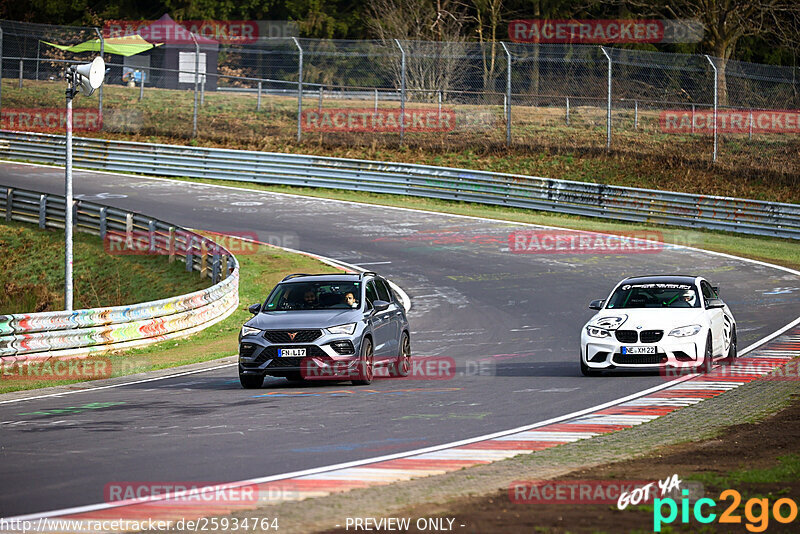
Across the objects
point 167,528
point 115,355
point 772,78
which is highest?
point 772,78

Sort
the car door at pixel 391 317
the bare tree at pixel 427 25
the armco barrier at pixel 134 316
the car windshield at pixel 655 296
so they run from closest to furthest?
1. the car door at pixel 391 317
2. the car windshield at pixel 655 296
3. the armco barrier at pixel 134 316
4. the bare tree at pixel 427 25

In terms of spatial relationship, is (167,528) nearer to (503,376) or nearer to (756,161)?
(503,376)

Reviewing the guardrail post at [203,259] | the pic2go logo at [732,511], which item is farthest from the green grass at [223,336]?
the pic2go logo at [732,511]

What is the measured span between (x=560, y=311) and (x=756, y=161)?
20290mm

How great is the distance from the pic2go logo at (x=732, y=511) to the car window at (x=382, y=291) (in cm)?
932

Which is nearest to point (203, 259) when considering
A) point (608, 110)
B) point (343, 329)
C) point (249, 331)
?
point (249, 331)

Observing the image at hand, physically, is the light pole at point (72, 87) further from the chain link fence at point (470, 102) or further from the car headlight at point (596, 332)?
the chain link fence at point (470, 102)

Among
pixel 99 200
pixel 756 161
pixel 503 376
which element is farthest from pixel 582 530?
pixel 756 161

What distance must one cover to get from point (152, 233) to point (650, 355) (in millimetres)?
17987

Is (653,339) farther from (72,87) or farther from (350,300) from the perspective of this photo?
(72,87)

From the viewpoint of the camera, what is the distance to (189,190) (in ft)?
132

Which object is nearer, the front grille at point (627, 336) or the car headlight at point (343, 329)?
the car headlight at point (343, 329)

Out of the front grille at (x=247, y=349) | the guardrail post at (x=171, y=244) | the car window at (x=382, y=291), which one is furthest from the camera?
the guardrail post at (x=171, y=244)

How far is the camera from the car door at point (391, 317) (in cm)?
1611
